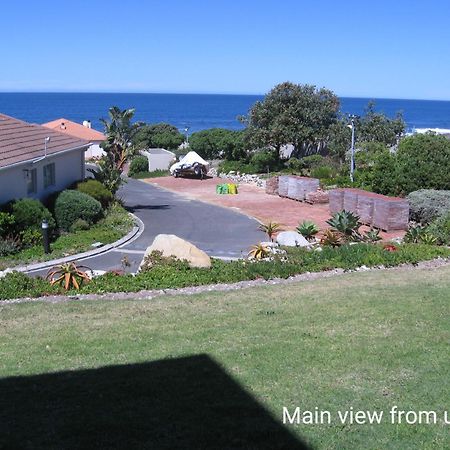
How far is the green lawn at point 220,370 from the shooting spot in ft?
20.8

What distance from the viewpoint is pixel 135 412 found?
22.5ft

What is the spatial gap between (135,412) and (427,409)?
3078mm

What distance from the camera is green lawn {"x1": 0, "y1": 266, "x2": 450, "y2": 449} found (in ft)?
20.8

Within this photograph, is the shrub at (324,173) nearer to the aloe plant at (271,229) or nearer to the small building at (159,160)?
the aloe plant at (271,229)

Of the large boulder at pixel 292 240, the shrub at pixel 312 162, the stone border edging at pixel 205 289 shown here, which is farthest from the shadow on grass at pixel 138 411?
the shrub at pixel 312 162

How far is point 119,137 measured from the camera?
106 feet

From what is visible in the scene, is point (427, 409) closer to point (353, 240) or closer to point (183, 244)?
point (183, 244)

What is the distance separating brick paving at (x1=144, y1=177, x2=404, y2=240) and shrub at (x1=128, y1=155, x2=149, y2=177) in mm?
5205

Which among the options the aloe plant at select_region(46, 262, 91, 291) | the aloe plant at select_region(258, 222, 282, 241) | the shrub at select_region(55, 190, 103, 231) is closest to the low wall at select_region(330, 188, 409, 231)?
the aloe plant at select_region(258, 222, 282, 241)

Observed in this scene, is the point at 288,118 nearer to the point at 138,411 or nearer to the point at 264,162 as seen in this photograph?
the point at 264,162

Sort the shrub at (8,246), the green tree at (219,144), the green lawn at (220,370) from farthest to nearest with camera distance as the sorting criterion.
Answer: the green tree at (219,144)
the shrub at (8,246)
the green lawn at (220,370)

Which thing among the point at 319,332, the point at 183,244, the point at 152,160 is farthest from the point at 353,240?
the point at 152,160

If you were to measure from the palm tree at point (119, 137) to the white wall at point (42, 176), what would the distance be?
5.05 ft

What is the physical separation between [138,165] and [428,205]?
30.2 metres
